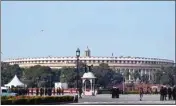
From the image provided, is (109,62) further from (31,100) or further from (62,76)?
(31,100)

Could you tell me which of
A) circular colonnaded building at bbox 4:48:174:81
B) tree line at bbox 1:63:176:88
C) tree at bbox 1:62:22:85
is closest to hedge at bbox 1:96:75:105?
tree line at bbox 1:63:176:88

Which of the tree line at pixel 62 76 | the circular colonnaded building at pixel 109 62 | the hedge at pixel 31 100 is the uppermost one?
the circular colonnaded building at pixel 109 62

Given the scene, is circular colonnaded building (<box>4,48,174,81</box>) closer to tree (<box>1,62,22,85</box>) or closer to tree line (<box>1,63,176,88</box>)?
tree line (<box>1,63,176,88</box>)

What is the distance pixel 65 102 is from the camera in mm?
34312

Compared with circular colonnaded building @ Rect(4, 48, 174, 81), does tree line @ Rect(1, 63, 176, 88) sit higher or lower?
lower

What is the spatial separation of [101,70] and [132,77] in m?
18.5

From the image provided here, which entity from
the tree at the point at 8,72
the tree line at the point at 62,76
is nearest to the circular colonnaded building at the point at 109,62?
the tree line at the point at 62,76

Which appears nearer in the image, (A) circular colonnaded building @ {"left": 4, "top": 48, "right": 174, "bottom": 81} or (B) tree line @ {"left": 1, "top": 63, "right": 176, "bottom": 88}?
(B) tree line @ {"left": 1, "top": 63, "right": 176, "bottom": 88}

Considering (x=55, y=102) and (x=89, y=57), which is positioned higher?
(x=89, y=57)

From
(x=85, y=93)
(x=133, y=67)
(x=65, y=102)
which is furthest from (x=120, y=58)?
(x=65, y=102)

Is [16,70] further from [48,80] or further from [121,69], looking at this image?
[121,69]

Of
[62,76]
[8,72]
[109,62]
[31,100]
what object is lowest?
[31,100]

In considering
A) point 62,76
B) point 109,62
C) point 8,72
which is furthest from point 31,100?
point 109,62

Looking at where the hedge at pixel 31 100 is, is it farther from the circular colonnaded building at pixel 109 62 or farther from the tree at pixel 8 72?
the circular colonnaded building at pixel 109 62
